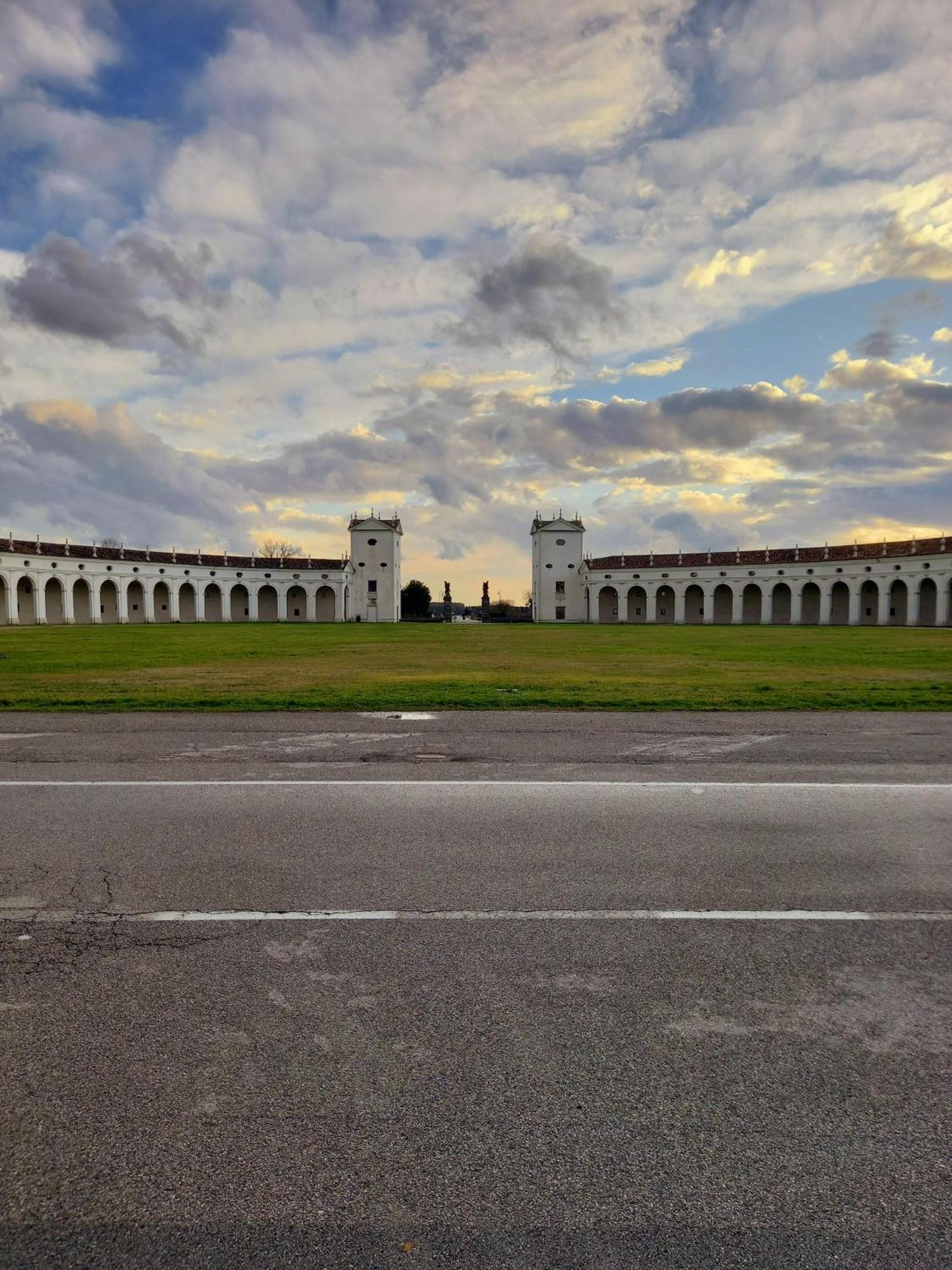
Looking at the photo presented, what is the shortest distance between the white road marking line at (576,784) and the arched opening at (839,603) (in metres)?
90.0

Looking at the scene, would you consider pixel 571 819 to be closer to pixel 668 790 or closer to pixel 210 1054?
pixel 668 790

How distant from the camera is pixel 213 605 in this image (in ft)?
325

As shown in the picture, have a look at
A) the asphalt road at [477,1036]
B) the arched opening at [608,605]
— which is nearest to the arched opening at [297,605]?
the arched opening at [608,605]

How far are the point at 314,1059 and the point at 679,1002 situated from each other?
1.68 meters

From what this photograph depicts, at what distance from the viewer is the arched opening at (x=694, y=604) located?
325 feet

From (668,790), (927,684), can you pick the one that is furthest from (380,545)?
(668,790)

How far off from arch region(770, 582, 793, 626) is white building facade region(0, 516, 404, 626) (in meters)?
50.7

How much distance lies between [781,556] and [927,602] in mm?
17255

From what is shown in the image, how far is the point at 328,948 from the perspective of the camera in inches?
156

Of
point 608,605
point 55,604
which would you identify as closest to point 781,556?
point 608,605

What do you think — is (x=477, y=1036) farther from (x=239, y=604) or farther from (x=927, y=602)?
(x=239, y=604)

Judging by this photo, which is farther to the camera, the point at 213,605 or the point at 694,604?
the point at 694,604

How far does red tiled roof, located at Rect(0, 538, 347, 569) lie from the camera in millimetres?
77750

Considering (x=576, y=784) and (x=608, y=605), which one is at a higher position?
(x=608, y=605)
